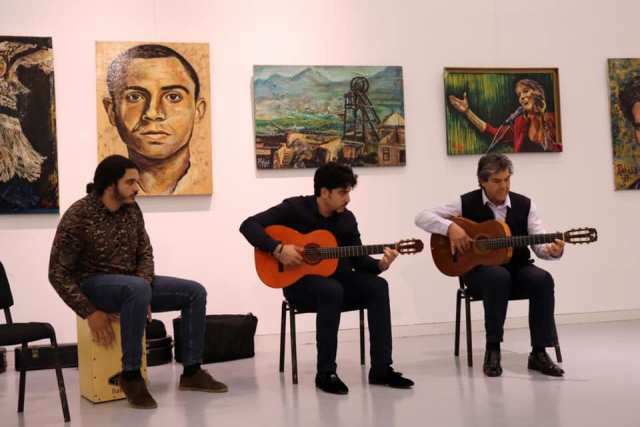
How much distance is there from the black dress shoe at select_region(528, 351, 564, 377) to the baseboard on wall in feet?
4.85

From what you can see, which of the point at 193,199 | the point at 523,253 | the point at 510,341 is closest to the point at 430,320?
the point at 510,341

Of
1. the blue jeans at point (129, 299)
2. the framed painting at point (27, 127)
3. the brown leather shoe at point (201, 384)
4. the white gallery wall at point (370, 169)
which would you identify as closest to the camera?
the blue jeans at point (129, 299)

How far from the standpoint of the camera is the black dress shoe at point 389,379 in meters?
3.70

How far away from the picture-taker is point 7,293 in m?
4.48

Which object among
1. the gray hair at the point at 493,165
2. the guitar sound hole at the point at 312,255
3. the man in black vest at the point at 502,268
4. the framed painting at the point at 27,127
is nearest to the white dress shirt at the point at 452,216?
the man in black vest at the point at 502,268

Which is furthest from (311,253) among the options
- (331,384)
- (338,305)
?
(331,384)

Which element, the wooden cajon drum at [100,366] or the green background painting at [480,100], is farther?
the green background painting at [480,100]

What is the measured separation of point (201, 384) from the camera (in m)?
3.82

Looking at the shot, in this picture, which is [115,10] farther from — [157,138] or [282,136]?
[282,136]

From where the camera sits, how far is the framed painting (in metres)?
5.05

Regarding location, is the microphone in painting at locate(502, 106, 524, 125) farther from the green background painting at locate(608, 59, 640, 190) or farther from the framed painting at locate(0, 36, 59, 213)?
the framed painting at locate(0, 36, 59, 213)

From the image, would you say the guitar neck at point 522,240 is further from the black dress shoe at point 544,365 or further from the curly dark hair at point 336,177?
the curly dark hair at point 336,177

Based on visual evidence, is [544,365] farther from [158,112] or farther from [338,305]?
[158,112]

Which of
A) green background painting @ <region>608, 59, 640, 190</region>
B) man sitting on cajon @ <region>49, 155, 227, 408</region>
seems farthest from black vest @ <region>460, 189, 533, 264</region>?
green background painting @ <region>608, 59, 640, 190</region>
